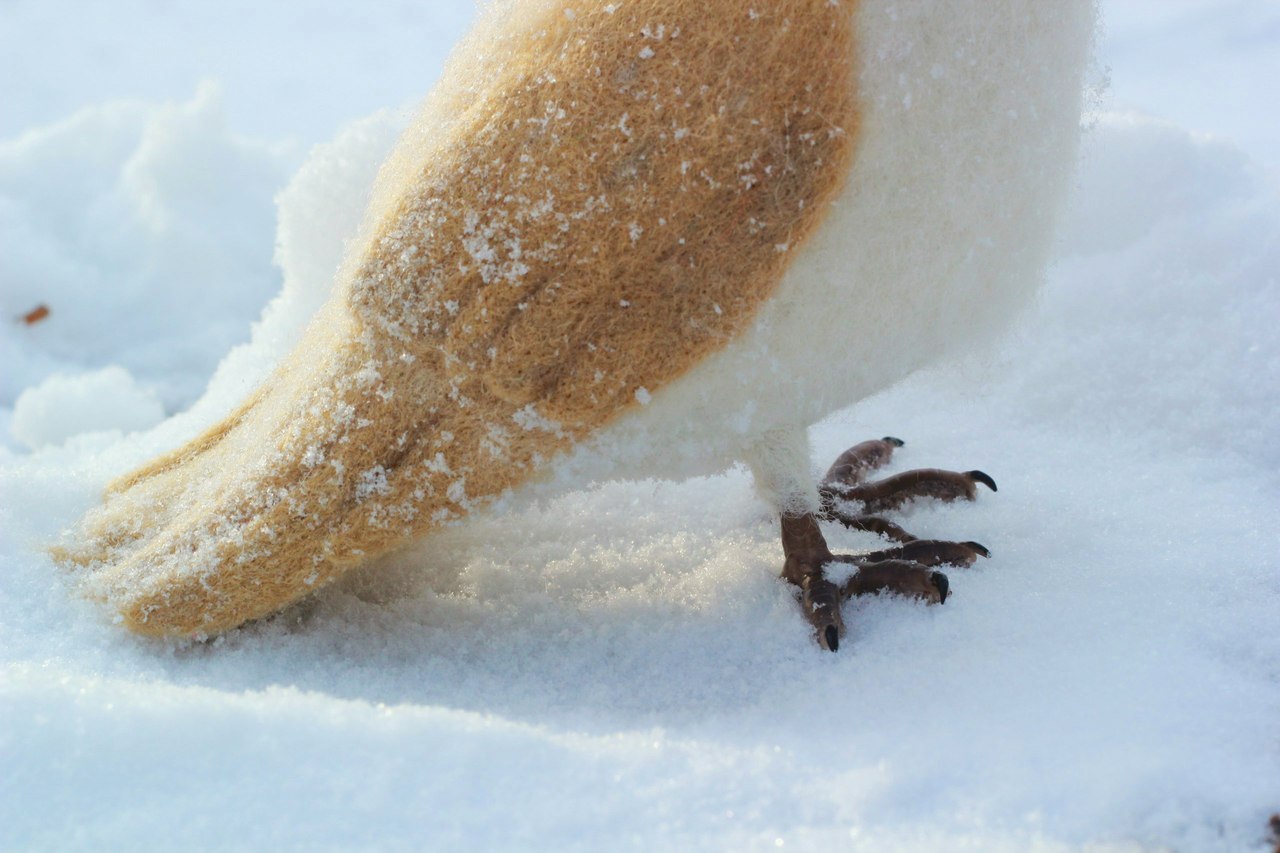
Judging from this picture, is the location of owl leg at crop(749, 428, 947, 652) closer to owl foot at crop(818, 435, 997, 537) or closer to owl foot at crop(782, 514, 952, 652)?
owl foot at crop(782, 514, 952, 652)

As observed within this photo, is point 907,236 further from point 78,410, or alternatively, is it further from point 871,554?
point 78,410

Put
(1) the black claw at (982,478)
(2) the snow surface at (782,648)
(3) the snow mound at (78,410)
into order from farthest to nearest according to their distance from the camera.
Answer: (3) the snow mound at (78,410)
(1) the black claw at (982,478)
(2) the snow surface at (782,648)

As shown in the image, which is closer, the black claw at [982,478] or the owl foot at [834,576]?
the owl foot at [834,576]

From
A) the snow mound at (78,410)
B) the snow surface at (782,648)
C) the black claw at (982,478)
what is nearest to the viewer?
the snow surface at (782,648)

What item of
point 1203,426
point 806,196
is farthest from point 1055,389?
point 806,196

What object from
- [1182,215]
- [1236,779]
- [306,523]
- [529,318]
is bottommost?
[1236,779]

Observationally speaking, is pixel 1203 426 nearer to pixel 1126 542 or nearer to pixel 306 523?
pixel 1126 542

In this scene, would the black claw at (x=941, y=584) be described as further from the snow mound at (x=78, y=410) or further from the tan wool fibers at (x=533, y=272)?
the snow mound at (x=78, y=410)

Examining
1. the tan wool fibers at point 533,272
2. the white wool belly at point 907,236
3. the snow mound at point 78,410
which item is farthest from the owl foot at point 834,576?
the snow mound at point 78,410
